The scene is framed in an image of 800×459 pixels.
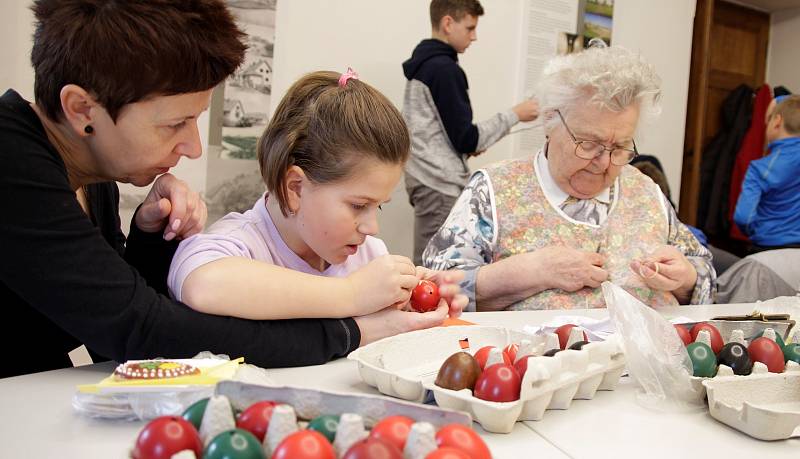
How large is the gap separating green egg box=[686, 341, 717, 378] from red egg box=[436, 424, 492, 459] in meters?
0.50

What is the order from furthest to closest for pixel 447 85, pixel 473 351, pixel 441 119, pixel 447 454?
1. pixel 441 119
2. pixel 447 85
3. pixel 473 351
4. pixel 447 454

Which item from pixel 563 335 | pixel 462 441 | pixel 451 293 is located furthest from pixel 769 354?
pixel 462 441

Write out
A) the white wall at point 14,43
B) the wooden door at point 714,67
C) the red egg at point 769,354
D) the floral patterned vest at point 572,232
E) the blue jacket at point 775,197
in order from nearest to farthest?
1. the red egg at point 769,354
2. the floral patterned vest at point 572,232
3. the white wall at point 14,43
4. the blue jacket at point 775,197
5. the wooden door at point 714,67

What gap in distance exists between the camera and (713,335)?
1.13 m

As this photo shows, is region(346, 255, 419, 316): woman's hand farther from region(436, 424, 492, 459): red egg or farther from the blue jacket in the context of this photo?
the blue jacket

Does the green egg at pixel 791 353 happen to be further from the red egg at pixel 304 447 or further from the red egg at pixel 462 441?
the red egg at pixel 304 447

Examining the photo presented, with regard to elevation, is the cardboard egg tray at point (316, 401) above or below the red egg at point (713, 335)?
above

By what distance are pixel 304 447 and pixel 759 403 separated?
2.37ft

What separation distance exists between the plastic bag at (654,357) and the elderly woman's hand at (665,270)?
0.84m

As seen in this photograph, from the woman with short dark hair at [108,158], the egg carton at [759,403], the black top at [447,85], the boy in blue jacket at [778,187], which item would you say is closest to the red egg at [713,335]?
the egg carton at [759,403]

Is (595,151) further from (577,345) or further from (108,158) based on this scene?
(108,158)

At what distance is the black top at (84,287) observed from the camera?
93 cm

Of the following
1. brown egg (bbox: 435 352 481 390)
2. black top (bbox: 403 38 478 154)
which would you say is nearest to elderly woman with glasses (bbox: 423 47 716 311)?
brown egg (bbox: 435 352 481 390)

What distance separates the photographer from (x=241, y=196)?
373 cm
